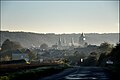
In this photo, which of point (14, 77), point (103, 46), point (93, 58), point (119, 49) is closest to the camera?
point (14, 77)

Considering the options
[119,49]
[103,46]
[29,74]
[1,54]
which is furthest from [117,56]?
[1,54]

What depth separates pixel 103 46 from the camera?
18938 cm

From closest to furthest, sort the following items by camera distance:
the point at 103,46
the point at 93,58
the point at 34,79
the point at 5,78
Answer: the point at 5,78 < the point at 34,79 < the point at 93,58 < the point at 103,46

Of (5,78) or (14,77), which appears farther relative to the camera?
(14,77)

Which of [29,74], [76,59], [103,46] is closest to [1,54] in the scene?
[76,59]

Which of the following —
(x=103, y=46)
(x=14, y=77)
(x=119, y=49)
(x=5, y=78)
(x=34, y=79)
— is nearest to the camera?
(x=5, y=78)

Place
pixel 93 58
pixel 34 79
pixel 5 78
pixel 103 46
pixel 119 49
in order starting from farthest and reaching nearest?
pixel 103 46, pixel 93 58, pixel 119 49, pixel 34 79, pixel 5 78

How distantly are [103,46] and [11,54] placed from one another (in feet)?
169

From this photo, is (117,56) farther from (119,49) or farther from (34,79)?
(34,79)

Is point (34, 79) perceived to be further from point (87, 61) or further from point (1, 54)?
point (1, 54)

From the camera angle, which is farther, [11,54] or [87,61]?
[11,54]

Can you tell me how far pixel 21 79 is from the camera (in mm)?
Answer: 37844

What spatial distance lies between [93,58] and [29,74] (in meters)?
108

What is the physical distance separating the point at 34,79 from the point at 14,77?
3.41 meters
